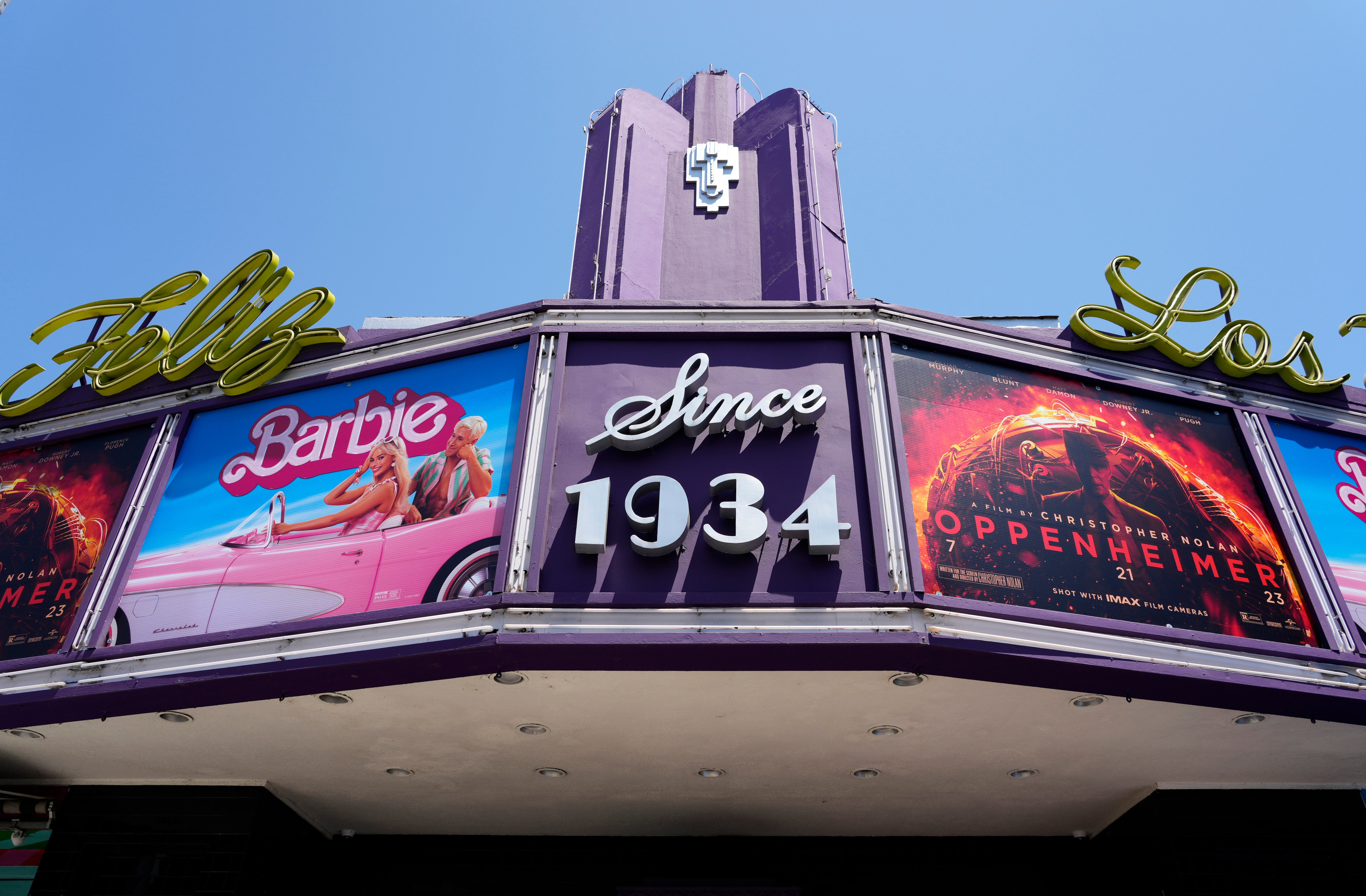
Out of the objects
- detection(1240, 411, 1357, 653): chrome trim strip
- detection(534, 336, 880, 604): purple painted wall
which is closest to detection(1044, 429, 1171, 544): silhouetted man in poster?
detection(1240, 411, 1357, 653): chrome trim strip

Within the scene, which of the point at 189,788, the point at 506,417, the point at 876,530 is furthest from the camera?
the point at 189,788

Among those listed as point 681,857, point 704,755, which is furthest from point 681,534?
point 681,857

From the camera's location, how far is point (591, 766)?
35.8 feet

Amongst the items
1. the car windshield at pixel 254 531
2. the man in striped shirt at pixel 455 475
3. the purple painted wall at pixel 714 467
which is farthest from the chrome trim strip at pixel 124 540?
the purple painted wall at pixel 714 467

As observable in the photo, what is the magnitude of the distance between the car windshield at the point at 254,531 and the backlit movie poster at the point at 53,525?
1.73 meters

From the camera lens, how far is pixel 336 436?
1119cm

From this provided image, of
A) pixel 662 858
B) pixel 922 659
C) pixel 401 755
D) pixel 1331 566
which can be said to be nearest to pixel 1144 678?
pixel 922 659

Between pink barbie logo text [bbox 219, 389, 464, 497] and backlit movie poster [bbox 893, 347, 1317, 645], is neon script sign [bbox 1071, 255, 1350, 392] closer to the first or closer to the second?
backlit movie poster [bbox 893, 347, 1317, 645]

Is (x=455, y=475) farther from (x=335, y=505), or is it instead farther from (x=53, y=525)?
(x=53, y=525)

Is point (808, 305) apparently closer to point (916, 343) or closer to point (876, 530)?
point (916, 343)

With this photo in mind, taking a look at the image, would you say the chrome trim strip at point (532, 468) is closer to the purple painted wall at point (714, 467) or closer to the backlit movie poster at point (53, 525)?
the purple painted wall at point (714, 467)

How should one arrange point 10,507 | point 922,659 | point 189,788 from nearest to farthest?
point 922,659 → point 189,788 → point 10,507

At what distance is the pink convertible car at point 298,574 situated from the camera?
952 cm

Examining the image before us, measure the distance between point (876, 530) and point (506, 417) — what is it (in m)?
3.96
